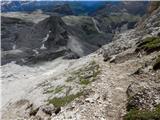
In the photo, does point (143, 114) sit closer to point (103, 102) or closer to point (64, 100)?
point (103, 102)

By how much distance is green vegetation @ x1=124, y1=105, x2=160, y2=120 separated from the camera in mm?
27541

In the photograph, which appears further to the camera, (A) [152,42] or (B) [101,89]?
(A) [152,42]

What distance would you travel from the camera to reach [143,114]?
2816cm

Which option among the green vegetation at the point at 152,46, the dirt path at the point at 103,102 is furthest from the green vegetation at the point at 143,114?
the green vegetation at the point at 152,46

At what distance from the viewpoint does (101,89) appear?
36.1 m

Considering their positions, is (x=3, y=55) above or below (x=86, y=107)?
below

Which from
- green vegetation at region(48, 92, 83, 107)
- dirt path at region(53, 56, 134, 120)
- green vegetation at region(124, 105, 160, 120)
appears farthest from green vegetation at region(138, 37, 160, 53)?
green vegetation at region(124, 105, 160, 120)

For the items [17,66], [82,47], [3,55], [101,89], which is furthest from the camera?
[82,47]

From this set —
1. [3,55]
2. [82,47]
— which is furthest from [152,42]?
[82,47]

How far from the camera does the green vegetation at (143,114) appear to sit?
27.5 m

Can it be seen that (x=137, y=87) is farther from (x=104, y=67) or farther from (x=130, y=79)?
(x=104, y=67)

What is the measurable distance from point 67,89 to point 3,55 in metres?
111

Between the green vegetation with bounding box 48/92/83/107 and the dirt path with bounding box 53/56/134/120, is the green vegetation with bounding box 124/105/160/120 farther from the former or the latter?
the green vegetation with bounding box 48/92/83/107

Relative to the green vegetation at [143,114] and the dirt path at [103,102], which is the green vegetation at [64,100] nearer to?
the dirt path at [103,102]
